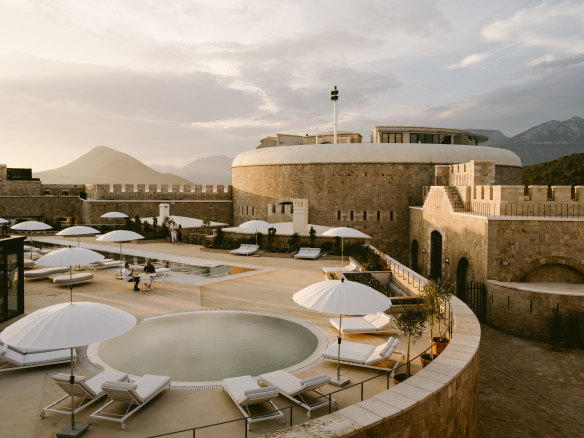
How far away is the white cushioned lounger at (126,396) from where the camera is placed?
590 cm

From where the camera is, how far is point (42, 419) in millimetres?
6027

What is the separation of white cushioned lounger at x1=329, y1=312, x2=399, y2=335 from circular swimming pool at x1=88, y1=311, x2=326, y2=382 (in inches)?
24.0

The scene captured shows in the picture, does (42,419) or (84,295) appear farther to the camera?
(84,295)

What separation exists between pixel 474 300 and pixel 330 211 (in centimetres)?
1547

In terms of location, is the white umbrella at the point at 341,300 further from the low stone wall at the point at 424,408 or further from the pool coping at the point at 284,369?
the low stone wall at the point at 424,408

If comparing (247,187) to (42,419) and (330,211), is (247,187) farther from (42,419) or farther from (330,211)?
(42,419)

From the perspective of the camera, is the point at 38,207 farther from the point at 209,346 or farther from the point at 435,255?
the point at 209,346

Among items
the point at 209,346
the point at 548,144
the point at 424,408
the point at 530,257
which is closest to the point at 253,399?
the point at 424,408

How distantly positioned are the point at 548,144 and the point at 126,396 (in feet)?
722

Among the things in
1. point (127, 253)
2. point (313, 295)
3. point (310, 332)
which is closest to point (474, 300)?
point (310, 332)

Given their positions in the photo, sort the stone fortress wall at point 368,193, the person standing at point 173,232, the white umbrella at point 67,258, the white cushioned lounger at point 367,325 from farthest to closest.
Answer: the stone fortress wall at point 368,193
the person standing at point 173,232
the white umbrella at point 67,258
the white cushioned lounger at point 367,325

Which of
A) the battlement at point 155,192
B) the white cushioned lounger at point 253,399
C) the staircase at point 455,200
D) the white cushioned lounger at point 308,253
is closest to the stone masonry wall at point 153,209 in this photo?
the battlement at point 155,192

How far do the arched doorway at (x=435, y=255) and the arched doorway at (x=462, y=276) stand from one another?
3.40 m

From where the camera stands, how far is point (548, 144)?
7303 inches
